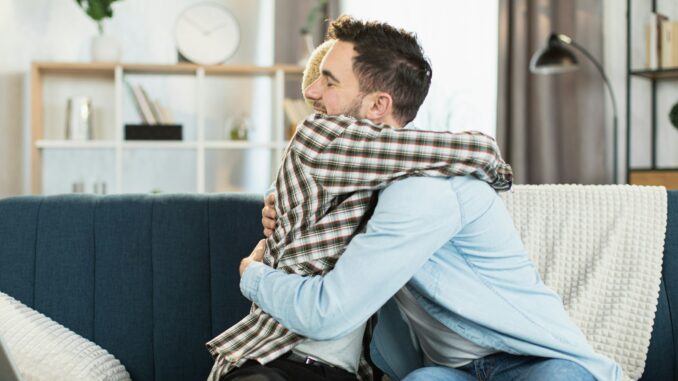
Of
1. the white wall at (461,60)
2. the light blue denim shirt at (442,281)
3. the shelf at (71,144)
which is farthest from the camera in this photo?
the white wall at (461,60)

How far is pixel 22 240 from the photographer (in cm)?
212

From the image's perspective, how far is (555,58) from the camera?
4145 millimetres

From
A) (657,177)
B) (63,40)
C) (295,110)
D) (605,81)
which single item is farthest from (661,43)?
(63,40)


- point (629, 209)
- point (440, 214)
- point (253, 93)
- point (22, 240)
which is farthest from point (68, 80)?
point (440, 214)

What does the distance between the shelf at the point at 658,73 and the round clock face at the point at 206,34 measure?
1.94 meters

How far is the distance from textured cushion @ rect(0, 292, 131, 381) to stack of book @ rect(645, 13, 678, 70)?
3108mm

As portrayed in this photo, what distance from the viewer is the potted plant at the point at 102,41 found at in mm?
4395

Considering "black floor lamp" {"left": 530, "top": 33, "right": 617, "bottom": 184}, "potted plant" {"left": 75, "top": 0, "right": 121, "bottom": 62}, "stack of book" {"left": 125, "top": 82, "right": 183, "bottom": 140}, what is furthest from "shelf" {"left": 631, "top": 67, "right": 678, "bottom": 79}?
"potted plant" {"left": 75, "top": 0, "right": 121, "bottom": 62}

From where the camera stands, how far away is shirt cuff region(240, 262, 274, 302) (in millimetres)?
1471

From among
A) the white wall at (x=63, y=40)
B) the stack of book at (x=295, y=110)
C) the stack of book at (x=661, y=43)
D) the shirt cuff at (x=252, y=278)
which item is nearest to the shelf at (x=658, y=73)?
the stack of book at (x=661, y=43)

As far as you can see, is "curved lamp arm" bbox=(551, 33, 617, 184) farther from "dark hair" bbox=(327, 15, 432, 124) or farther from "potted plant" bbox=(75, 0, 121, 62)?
"dark hair" bbox=(327, 15, 432, 124)

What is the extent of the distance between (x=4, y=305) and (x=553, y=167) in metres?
3.22

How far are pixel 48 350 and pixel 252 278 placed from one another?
631mm

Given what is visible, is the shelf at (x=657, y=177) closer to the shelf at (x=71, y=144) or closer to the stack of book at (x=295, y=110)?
the stack of book at (x=295, y=110)
